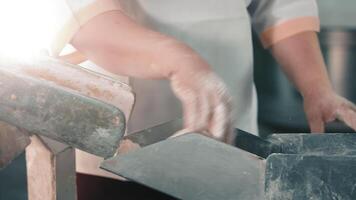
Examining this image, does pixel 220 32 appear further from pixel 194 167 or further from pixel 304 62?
pixel 194 167

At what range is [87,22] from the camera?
23.7 inches

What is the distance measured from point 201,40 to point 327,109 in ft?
0.61

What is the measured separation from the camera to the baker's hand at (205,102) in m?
0.52

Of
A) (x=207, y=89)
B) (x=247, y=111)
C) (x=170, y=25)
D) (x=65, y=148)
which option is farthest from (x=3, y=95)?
(x=247, y=111)

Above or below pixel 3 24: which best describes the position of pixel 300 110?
below

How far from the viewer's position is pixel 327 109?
0.73 meters

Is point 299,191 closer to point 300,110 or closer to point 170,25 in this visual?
point 170,25

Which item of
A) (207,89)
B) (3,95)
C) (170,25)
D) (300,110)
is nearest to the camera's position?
(3,95)

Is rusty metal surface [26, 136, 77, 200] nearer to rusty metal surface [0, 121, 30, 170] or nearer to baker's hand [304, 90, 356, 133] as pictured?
rusty metal surface [0, 121, 30, 170]

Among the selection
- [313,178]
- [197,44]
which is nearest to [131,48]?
[197,44]

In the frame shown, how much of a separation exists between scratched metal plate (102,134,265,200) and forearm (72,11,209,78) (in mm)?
134

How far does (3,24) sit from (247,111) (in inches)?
13.8

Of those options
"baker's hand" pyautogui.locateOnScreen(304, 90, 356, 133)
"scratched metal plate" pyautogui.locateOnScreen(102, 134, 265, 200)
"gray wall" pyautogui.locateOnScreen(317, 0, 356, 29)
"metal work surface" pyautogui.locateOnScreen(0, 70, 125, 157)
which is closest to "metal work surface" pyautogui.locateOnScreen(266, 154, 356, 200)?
"scratched metal plate" pyautogui.locateOnScreen(102, 134, 265, 200)

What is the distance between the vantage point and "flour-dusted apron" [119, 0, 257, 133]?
70 centimetres
